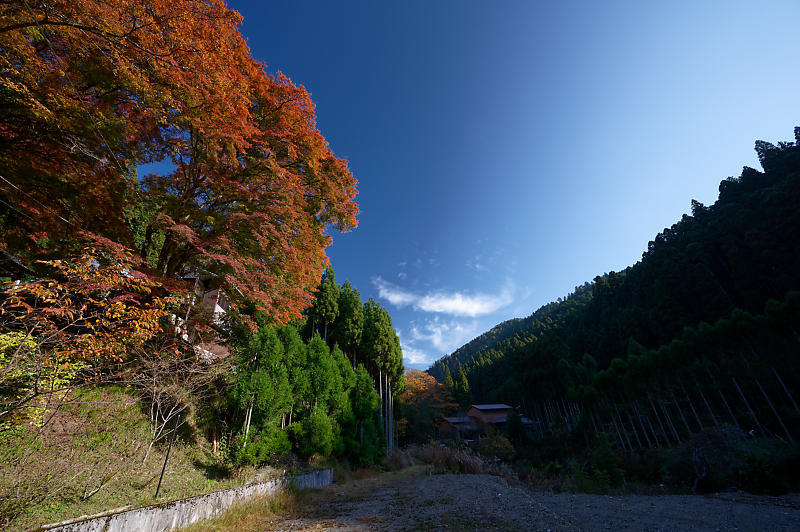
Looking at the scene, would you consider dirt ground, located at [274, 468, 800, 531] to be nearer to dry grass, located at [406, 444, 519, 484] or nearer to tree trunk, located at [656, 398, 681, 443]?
dry grass, located at [406, 444, 519, 484]

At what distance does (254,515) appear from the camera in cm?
590

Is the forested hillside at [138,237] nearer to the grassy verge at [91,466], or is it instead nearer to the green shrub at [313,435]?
the grassy verge at [91,466]

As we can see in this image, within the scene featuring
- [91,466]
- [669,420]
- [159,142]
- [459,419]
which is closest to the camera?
[91,466]

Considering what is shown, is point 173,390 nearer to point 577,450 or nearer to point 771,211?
point 577,450

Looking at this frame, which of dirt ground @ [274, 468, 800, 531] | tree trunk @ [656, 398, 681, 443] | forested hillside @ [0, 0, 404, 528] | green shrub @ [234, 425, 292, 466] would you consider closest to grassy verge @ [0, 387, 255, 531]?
forested hillside @ [0, 0, 404, 528]

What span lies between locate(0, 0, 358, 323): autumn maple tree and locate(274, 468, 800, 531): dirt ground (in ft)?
15.4

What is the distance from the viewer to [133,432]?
669cm

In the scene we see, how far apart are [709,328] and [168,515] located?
30.7 m

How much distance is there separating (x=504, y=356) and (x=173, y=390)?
5681 cm

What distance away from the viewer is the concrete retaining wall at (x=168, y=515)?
150 inches

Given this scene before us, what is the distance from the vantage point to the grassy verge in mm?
3971

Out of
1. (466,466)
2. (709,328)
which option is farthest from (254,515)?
(709,328)

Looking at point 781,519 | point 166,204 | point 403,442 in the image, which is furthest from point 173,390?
point 403,442

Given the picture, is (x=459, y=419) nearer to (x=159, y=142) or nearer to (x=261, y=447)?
(x=261, y=447)
